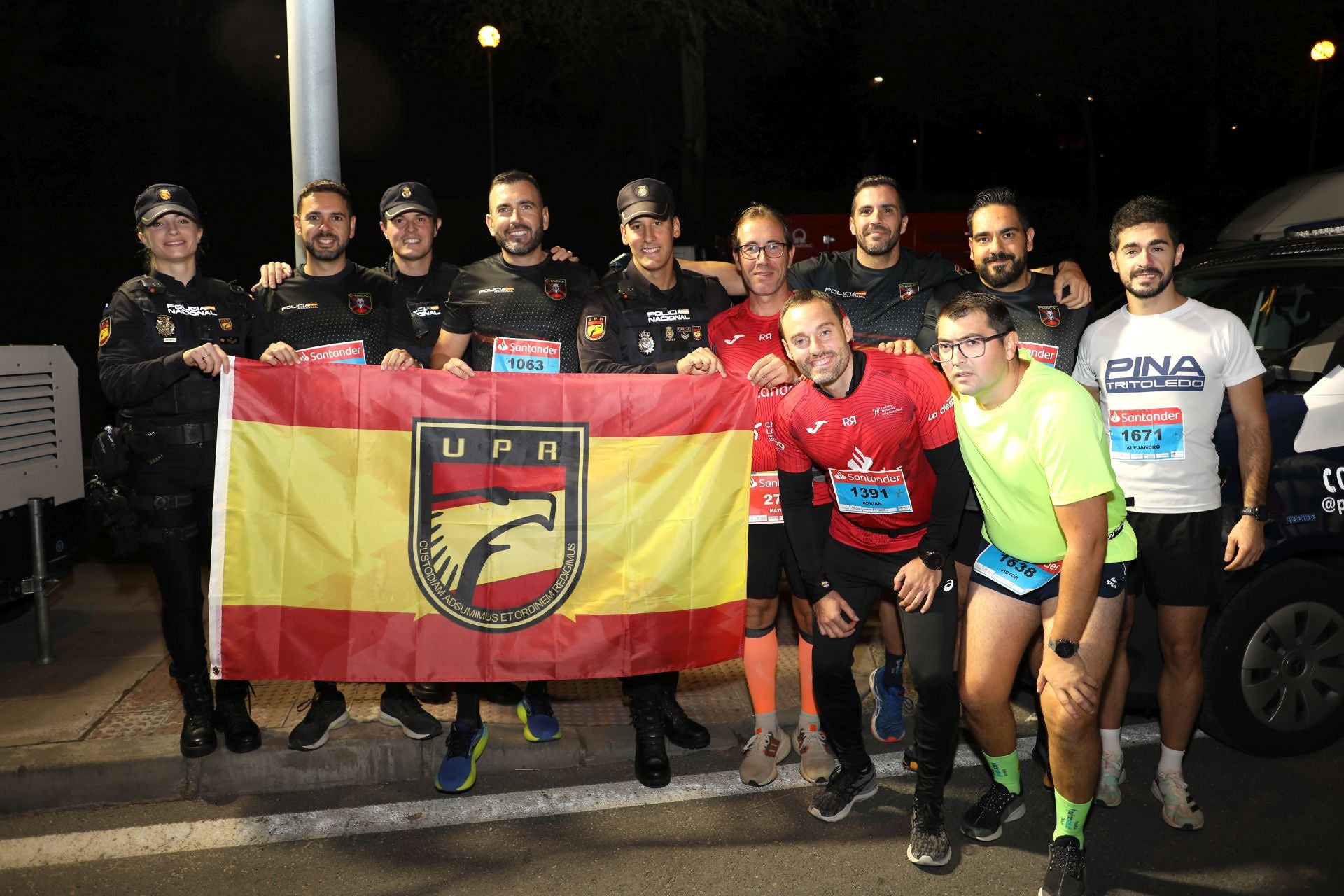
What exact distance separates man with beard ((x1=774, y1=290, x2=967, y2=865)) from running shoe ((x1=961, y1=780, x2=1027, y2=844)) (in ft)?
0.60

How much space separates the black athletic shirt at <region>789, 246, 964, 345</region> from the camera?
4.78 m

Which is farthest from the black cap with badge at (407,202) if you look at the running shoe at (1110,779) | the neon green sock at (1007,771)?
the running shoe at (1110,779)

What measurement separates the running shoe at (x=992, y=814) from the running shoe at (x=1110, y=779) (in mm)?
344

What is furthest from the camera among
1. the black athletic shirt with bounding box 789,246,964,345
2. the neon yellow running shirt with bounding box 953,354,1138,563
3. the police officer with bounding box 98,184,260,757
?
the black athletic shirt with bounding box 789,246,964,345

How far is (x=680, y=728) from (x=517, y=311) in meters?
1.99

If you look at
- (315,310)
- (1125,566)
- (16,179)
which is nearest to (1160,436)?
(1125,566)

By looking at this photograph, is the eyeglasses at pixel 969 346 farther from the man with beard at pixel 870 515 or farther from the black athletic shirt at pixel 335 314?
the black athletic shirt at pixel 335 314

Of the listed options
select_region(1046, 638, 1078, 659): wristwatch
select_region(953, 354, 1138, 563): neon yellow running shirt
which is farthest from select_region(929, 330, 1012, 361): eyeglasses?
select_region(1046, 638, 1078, 659): wristwatch

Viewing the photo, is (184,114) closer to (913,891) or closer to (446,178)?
(446,178)

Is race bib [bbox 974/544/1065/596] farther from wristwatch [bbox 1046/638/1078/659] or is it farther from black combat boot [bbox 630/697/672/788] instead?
black combat boot [bbox 630/697/672/788]

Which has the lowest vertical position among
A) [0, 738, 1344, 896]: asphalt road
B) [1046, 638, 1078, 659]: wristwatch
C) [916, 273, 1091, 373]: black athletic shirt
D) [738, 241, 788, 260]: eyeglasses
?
[0, 738, 1344, 896]: asphalt road

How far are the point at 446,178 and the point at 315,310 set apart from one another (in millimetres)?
35379

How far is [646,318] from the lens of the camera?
464 cm

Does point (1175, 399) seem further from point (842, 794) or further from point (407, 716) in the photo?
point (407, 716)
